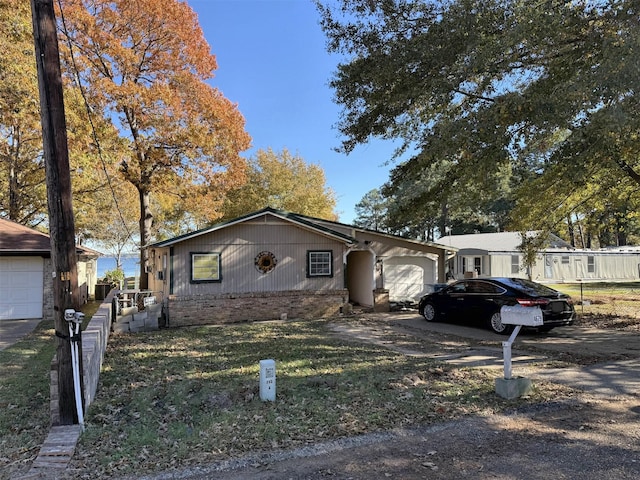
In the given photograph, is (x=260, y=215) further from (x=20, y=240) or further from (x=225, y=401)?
(x=225, y=401)

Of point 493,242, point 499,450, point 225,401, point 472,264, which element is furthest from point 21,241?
point 493,242

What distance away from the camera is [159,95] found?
17844 millimetres

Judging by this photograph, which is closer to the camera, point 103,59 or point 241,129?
point 103,59

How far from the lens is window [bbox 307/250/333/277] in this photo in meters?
15.5

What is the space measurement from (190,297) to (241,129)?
32.5 feet

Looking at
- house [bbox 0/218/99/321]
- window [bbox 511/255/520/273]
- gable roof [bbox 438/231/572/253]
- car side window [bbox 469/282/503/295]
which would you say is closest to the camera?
car side window [bbox 469/282/503/295]

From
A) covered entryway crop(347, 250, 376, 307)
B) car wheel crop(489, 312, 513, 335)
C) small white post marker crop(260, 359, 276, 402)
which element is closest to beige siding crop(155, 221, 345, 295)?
covered entryway crop(347, 250, 376, 307)

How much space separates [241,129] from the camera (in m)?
20.7

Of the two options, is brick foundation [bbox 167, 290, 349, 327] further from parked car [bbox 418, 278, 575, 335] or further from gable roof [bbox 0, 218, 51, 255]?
gable roof [bbox 0, 218, 51, 255]

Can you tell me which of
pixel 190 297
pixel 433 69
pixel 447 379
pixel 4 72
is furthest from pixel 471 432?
pixel 4 72

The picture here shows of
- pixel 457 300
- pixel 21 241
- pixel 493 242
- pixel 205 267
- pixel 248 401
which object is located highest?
pixel 493 242

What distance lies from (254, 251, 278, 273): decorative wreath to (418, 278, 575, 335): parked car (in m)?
5.22

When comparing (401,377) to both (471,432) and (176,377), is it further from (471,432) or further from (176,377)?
(176,377)

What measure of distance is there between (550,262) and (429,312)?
69.6ft
